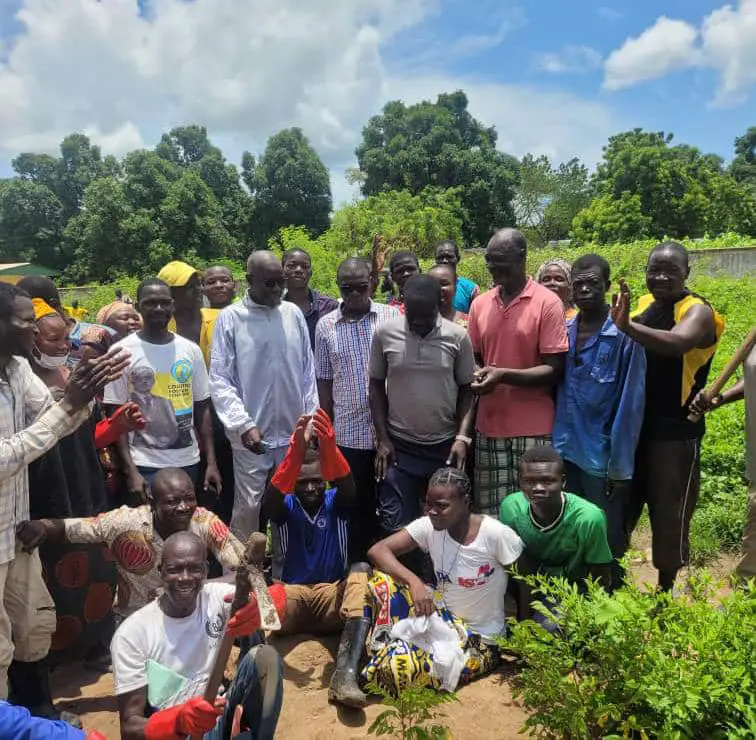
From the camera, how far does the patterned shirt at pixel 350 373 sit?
381cm

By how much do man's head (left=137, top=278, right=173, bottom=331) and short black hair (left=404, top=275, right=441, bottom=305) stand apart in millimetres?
1371

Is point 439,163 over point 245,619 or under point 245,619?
over

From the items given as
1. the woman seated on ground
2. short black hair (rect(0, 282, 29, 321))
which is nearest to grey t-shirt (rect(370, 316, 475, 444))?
the woman seated on ground

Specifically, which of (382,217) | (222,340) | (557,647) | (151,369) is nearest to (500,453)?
(557,647)

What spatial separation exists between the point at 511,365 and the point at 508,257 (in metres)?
0.59

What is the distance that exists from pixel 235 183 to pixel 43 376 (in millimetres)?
34755

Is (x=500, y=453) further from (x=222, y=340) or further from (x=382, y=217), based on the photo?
(x=382, y=217)

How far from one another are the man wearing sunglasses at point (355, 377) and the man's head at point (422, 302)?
43cm

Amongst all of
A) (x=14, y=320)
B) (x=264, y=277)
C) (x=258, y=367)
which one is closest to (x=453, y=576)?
(x=258, y=367)

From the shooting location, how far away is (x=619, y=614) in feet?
7.00

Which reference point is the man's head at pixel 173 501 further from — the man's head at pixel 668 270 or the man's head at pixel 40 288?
the man's head at pixel 668 270

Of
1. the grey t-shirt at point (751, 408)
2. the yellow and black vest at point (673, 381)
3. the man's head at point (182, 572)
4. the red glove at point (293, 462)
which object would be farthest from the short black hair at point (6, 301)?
the grey t-shirt at point (751, 408)

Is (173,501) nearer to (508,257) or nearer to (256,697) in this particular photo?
(256,697)

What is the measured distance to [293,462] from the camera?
130 inches
